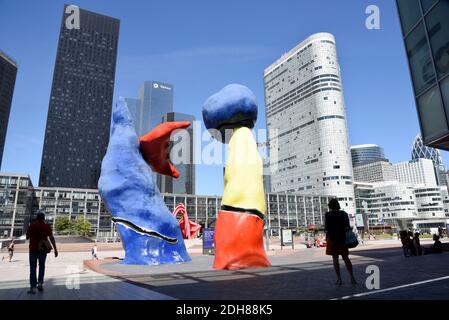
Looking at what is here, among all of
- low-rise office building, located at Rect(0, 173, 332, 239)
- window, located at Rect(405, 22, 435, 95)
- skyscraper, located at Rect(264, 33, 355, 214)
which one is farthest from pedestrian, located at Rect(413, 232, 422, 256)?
skyscraper, located at Rect(264, 33, 355, 214)

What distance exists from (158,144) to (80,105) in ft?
518

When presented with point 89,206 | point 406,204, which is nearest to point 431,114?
point 89,206

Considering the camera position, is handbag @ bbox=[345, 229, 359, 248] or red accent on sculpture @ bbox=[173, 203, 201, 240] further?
red accent on sculpture @ bbox=[173, 203, 201, 240]

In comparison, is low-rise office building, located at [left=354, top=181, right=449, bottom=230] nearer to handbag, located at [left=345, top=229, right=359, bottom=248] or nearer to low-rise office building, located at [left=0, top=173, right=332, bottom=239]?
low-rise office building, located at [left=0, top=173, right=332, bottom=239]

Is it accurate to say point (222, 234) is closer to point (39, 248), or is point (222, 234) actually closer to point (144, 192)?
point (144, 192)

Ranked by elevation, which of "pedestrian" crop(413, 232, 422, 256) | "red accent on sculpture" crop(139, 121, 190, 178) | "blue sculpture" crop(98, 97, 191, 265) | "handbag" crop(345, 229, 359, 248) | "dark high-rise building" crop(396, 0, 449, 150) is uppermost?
"dark high-rise building" crop(396, 0, 449, 150)

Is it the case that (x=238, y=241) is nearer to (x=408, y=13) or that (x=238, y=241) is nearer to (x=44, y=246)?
(x=44, y=246)

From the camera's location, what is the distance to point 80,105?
515 ft

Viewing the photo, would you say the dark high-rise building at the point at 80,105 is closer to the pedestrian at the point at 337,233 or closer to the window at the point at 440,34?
the window at the point at 440,34

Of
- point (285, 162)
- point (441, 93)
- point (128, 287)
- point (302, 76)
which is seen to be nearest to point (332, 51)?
point (302, 76)

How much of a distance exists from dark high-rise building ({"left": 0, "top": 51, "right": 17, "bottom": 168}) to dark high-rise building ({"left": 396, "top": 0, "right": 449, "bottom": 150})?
461ft

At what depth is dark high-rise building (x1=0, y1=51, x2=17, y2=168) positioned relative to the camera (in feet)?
414
